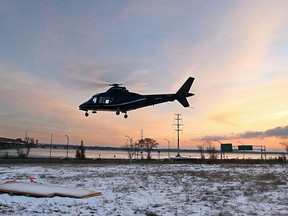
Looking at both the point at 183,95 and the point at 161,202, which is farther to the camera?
the point at 183,95

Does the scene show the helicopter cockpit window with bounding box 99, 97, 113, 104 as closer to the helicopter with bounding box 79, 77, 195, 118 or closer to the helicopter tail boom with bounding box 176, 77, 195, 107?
the helicopter with bounding box 79, 77, 195, 118

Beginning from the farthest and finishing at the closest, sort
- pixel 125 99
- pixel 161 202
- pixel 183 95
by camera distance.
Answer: pixel 183 95, pixel 125 99, pixel 161 202

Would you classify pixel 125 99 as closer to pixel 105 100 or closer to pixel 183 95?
pixel 105 100

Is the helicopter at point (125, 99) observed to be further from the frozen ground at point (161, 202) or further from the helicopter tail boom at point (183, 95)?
the frozen ground at point (161, 202)

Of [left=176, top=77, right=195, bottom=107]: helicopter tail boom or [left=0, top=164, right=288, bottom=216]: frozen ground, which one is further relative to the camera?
[left=176, top=77, right=195, bottom=107]: helicopter tail boom

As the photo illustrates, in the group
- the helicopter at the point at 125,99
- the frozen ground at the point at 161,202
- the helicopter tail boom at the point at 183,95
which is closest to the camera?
the frozen ground at the point at 161,202

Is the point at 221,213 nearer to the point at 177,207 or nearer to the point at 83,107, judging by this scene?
the point at 177,207

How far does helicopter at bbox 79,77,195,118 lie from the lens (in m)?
29.8

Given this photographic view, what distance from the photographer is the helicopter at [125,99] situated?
29.8 metres

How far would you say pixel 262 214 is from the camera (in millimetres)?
11852

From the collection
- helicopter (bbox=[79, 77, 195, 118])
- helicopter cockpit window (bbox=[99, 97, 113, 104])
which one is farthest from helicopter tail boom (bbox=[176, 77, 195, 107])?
helicopter cockpit window (bbox=[99, 97, 113, 104])

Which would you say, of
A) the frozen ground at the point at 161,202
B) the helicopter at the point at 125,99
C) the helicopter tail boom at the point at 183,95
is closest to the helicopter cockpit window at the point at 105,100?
the helicopter at the point at 125,99

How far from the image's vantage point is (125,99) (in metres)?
29.8

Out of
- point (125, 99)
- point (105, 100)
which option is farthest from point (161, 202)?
point (105, 100)
